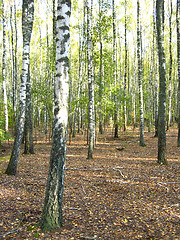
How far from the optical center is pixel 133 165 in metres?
8.04

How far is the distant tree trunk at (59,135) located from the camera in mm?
3373

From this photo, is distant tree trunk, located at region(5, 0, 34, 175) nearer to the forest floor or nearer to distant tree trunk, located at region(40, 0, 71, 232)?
the forest floor

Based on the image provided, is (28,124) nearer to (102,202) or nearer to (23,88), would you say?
(23,88)

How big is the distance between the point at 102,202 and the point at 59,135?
2343 mm

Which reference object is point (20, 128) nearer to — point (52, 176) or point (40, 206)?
point (40, 206)

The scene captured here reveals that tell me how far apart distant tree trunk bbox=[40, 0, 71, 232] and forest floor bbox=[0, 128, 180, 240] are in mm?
318

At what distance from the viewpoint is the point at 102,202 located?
481 centimetres

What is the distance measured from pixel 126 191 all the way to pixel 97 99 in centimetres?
889

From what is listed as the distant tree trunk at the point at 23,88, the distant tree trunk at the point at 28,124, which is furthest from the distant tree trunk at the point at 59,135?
the distant tree trunk at the point at 28,124

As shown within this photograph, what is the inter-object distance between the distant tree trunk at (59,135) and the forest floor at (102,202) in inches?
12.5

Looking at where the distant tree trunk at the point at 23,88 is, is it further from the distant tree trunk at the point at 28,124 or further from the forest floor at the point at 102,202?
the distant tree trunk at the point at 28,124

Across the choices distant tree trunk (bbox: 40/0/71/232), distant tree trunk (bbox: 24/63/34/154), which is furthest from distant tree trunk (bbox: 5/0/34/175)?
distant tree trunk (bbox: 24/63/34/154)

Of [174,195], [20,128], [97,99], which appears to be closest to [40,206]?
[20,128]

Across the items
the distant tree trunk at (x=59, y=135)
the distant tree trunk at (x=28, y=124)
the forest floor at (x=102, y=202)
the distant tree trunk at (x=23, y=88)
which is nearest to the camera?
the distant tree trunk at (x=59, y=135)
